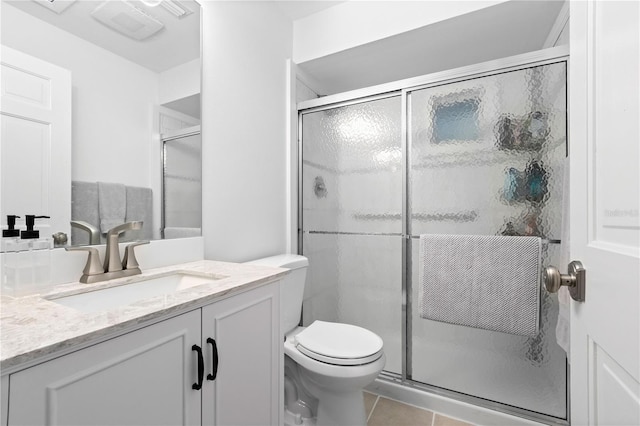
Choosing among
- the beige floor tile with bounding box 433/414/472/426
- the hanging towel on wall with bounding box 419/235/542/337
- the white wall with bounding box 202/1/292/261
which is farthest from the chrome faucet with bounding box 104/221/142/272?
the beige floor tile with bounding box 433/414/472/426

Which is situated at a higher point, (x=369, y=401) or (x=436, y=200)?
(x=436, y=200)

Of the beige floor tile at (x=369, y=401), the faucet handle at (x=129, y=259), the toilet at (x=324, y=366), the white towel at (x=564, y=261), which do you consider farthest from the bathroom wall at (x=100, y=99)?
Answer: the white towel at (x=564, y=261)

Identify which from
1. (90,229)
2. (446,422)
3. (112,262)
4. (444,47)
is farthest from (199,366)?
(444,47)

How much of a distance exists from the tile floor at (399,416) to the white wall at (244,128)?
1.06 meters

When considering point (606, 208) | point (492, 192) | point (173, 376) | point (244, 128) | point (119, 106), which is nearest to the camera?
point (606, 208)

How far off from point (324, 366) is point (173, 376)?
A: 731 millimetres

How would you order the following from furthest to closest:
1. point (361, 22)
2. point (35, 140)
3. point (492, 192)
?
point (361, 22) → point (492, 192) → point (35, 140)

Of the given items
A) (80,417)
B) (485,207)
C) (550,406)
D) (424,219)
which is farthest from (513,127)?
(80,417)

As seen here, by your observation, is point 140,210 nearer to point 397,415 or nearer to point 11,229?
point 11,229

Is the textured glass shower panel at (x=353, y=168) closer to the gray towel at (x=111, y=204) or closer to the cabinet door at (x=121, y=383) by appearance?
the gray towel at (x=111, y=204)

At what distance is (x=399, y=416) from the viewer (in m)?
1.62

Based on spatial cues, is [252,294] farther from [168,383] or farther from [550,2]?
[550,2]

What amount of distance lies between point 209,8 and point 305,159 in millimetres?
1010

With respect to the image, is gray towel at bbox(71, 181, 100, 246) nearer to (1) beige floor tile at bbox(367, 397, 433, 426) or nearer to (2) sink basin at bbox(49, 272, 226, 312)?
(2) sink basin at bbox(49, 272, 226, 312)
